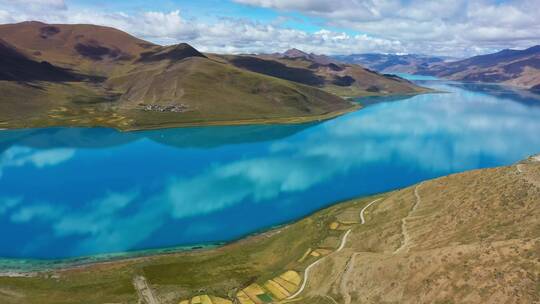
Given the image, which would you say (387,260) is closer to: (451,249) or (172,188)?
(451,249)

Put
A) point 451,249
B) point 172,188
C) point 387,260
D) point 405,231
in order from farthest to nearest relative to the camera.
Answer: point 172,188 < point 405,231 < point 387,260 < point 451,249

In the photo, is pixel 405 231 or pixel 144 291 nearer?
pixel 144 291

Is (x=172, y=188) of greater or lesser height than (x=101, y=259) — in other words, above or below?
above

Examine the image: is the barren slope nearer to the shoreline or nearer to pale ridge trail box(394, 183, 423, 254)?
pale ridge trail box(394, 183, 423, 254)

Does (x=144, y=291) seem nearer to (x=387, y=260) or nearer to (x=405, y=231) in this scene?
(x=387, y=260)

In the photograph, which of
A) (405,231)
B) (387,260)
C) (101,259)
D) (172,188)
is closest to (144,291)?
(101,259)

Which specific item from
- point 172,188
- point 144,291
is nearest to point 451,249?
point 144,291

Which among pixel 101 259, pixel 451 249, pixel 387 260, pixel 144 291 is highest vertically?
pixel 451 249

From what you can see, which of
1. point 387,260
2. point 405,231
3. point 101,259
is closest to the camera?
point 387,260

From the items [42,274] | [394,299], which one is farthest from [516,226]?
[42,274]

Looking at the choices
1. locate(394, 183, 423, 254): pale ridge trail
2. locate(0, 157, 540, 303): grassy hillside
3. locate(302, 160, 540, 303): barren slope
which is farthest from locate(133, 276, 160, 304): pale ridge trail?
locate(394, 183, 423, 254): pale ridge trail
